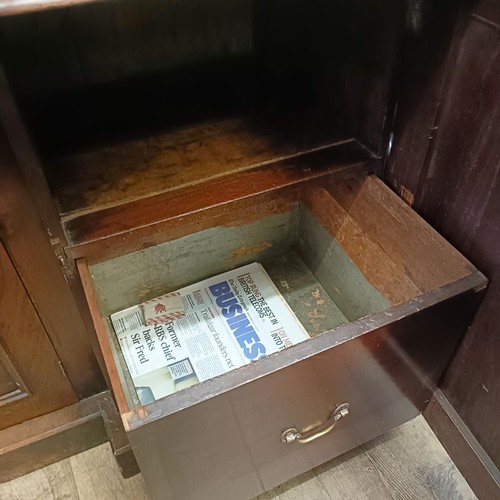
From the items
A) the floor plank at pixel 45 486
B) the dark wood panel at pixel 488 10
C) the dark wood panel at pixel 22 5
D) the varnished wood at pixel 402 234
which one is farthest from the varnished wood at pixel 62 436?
the dark wood panel at pixel 488 10

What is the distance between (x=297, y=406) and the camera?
1.90ft

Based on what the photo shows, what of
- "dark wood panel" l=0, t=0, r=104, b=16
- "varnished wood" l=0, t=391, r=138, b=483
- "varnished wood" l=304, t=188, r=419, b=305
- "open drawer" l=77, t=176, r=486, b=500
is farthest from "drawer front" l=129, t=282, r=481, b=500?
"dark wood panel" l=0, t=0, r=104, b=16

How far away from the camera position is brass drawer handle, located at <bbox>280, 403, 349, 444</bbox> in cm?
62

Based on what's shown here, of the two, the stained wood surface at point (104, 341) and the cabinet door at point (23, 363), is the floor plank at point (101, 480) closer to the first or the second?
the cabinet door at point (23, 363)

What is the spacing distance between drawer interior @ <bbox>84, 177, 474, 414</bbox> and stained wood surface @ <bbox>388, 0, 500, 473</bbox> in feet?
0.11

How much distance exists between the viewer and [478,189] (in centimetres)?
58

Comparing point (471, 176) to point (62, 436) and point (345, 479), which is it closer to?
point (345, 479)

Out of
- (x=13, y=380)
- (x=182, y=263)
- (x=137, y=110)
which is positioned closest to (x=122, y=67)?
(x=137, y=110)

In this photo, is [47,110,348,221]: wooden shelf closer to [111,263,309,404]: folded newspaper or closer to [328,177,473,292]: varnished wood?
[328,177,473,292]: varnished wood

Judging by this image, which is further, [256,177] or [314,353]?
[256,177]

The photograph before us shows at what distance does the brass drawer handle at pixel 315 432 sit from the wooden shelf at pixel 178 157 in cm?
32

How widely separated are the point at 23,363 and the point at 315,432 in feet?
1.29

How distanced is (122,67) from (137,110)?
69 mm

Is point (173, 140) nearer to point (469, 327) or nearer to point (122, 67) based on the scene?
point (122, 67)
